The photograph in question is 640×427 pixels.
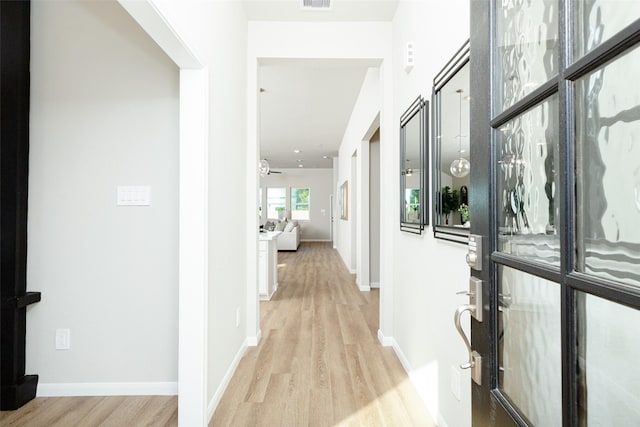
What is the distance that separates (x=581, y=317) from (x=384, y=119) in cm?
265

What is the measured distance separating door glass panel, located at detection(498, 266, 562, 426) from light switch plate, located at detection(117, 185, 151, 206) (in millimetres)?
2046

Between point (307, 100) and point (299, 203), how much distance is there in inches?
310

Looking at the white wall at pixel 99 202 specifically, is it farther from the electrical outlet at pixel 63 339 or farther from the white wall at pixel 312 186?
Result: the white wall at pixel 312 186

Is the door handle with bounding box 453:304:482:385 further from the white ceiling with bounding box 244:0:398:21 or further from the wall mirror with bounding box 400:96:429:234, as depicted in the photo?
the white ceiling with bounding box 244:0:398:21

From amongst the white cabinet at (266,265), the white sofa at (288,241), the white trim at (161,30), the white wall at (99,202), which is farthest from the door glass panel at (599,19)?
the white sofa at (288,241)

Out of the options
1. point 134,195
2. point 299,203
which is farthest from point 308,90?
point 299,203

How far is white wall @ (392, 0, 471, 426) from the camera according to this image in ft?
5.13

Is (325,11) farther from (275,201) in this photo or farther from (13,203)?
(275,201)

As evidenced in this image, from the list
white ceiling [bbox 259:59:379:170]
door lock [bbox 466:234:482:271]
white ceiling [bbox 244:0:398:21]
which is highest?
white ceiling [bbox 259:59:379:170]

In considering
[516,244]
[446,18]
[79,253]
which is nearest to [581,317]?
[516,244]

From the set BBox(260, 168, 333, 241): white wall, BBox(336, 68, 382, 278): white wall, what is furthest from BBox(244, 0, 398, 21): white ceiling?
BBox(260, 168, 333, 241): white wall

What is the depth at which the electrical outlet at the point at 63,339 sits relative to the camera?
7.00 feet

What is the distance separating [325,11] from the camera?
9.22ft

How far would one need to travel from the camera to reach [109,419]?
190cm
